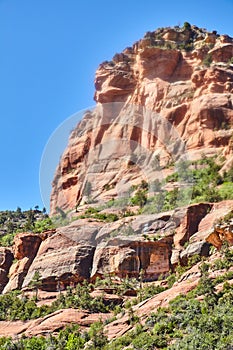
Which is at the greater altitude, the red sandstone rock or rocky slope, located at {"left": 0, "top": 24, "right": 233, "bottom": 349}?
rocky slope, located at {"left": 0, "top": 24, "right": 233, "bottom": 349}

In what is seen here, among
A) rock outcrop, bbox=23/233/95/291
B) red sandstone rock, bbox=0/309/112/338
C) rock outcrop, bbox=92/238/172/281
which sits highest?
rock outcrop, bbox=23/233/95/291

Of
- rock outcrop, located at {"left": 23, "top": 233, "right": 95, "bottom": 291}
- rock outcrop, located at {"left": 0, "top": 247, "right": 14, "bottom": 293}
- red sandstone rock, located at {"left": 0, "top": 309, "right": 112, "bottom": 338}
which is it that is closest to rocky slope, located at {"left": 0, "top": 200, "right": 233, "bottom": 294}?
rock outcrop, located at {"left": 23, "top": 233, "right": 95, "bottom": 291}

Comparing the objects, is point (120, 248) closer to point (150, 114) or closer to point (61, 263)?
point (61, 263)

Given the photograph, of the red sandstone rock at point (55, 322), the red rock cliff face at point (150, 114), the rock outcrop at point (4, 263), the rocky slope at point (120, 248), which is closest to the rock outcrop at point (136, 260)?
the rocky slope at point (120, 248)

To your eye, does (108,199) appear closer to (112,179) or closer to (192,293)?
(112,179)

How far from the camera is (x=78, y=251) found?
174 ft

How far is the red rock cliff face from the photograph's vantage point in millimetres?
71625

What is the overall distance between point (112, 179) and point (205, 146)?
12.8 metres

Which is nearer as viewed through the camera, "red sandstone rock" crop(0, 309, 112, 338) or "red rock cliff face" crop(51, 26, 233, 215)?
"red sandstone rock" crop(0, 309, 112, 338)

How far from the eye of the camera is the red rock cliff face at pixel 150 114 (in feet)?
235

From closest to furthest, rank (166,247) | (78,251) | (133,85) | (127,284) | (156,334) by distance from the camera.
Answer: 1. (156,334)
2. (127,284)
3. (166,247)
4. (78,251)
5. (133,85)

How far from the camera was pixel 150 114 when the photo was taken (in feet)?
262

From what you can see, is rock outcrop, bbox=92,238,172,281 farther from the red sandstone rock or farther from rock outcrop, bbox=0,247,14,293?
rock outcrop, bbox=0,247,14,293

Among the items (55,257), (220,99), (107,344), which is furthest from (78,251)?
(220,99)
